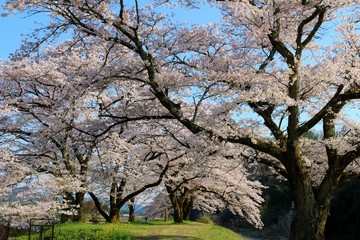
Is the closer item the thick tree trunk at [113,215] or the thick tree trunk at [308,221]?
the thick tree trunk at [308,221]

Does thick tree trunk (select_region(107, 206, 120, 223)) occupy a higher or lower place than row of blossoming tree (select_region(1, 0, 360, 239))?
lower

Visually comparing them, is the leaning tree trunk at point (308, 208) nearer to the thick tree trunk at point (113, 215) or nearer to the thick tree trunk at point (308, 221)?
the thick tree trunk at point (308, 221)

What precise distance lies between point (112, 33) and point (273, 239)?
37.5 m

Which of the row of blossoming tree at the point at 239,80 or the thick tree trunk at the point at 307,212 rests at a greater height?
the row of blossoming tree at the point at 239,80

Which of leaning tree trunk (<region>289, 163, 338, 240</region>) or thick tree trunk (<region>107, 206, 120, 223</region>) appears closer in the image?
leaning tree trunk (<region>289, 163, 338, 240</region>)

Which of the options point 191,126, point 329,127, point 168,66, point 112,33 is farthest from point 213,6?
point 329,127

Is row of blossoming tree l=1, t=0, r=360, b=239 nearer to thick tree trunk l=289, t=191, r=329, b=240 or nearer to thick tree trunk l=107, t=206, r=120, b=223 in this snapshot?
thick tree trunk l=289, t=191, r=329, b=240

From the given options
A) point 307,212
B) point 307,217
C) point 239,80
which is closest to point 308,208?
point 307,212

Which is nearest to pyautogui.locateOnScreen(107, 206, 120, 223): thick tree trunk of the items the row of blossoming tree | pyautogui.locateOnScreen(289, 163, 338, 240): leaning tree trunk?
the row of blossoming tree

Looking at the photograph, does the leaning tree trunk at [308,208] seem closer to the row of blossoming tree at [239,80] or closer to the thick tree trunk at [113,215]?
the row of blossoming tree at [239,80]

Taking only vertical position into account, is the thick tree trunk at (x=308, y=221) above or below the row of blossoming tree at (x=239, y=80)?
below

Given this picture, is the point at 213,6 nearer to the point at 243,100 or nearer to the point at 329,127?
the point at 243,100

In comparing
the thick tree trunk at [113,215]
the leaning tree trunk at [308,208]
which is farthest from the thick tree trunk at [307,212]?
the thick tree trunk at [113,215]

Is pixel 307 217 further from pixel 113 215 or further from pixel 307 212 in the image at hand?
pixel 113 215
